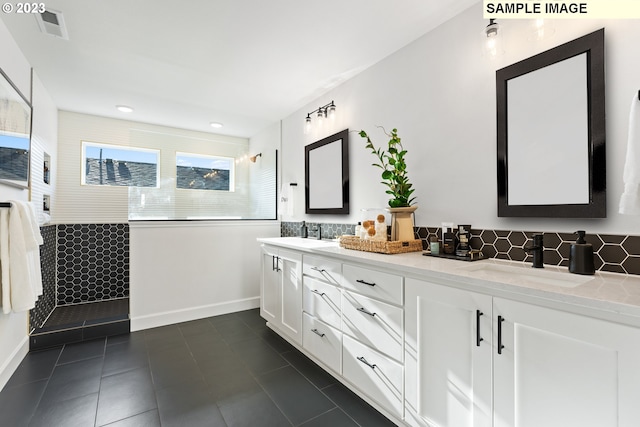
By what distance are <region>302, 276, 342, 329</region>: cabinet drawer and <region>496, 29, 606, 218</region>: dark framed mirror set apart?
1186 millimetres

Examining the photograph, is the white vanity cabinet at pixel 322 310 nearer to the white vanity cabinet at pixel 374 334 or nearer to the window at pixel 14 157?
the white vanity cabinet at pixel 374 334

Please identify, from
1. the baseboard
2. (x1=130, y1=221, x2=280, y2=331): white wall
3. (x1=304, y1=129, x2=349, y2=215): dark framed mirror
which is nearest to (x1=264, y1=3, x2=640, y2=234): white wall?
(x1=304, y1=129, x2=349, y2=215): dark framed mirror

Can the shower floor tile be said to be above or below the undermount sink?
below

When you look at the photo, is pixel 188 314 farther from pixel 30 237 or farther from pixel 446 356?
pixel 446 356

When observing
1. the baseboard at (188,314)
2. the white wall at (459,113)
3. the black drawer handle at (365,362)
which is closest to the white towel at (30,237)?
the baseboard at (188,314)

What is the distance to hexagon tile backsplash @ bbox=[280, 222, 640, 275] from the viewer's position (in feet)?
4.16

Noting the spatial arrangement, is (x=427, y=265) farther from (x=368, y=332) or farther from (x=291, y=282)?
(x=291, y=282)

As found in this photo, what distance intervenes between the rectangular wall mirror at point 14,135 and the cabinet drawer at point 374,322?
250 cm

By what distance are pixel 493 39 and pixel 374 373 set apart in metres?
2.05

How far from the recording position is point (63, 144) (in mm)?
3693

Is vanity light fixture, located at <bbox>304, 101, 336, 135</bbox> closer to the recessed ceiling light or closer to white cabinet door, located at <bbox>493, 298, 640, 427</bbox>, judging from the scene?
the recessed ceiling light

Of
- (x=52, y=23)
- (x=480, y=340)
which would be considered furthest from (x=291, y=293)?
(x=52, y=23)

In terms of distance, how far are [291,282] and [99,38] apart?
7.93ft

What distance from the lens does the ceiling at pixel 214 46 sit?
1.88m
